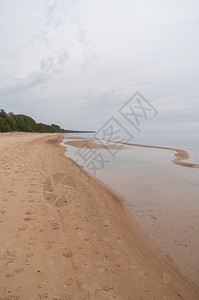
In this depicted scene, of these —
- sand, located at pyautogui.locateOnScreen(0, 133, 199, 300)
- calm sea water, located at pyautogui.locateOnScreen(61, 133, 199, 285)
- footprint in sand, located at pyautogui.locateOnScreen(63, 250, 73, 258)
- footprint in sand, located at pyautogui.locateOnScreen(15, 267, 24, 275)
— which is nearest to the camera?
sand, located at pyautogui.locateOnScreen(0, 133, 199, 300)

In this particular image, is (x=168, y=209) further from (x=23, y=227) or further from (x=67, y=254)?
(x=23, y=227)

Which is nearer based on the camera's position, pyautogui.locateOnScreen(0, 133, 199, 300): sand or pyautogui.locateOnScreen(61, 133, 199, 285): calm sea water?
pyautogui.locateOnScreen(0, 133, 199, 300): sand

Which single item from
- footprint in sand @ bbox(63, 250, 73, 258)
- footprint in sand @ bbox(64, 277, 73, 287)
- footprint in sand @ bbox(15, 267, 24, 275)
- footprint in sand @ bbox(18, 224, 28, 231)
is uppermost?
footprint in sand @ bbox(18, 224, 28, 231)

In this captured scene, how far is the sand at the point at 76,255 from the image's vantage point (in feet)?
9.04

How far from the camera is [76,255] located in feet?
11.5

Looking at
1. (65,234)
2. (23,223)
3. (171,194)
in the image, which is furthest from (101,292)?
(171,194)

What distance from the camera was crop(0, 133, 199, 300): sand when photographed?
2756 millimetres

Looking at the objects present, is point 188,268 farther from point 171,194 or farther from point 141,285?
point 171,194

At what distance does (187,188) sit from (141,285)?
6779 mm

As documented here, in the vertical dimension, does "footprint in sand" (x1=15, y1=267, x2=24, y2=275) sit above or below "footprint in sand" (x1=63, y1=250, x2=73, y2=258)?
above

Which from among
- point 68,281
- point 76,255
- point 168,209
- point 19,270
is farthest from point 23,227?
point 168,209

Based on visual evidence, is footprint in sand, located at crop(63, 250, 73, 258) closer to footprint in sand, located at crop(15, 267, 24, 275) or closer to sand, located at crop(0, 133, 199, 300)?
sand, located at crop(0, 133, 199, 300)

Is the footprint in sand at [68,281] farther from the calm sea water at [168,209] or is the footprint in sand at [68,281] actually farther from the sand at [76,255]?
the calm sea water at [168,209]

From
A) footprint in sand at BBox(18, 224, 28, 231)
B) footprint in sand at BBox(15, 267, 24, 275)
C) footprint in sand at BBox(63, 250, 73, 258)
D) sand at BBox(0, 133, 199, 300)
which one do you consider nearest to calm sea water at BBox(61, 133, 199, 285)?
sand at BBox(0, 133, 199, 300)
